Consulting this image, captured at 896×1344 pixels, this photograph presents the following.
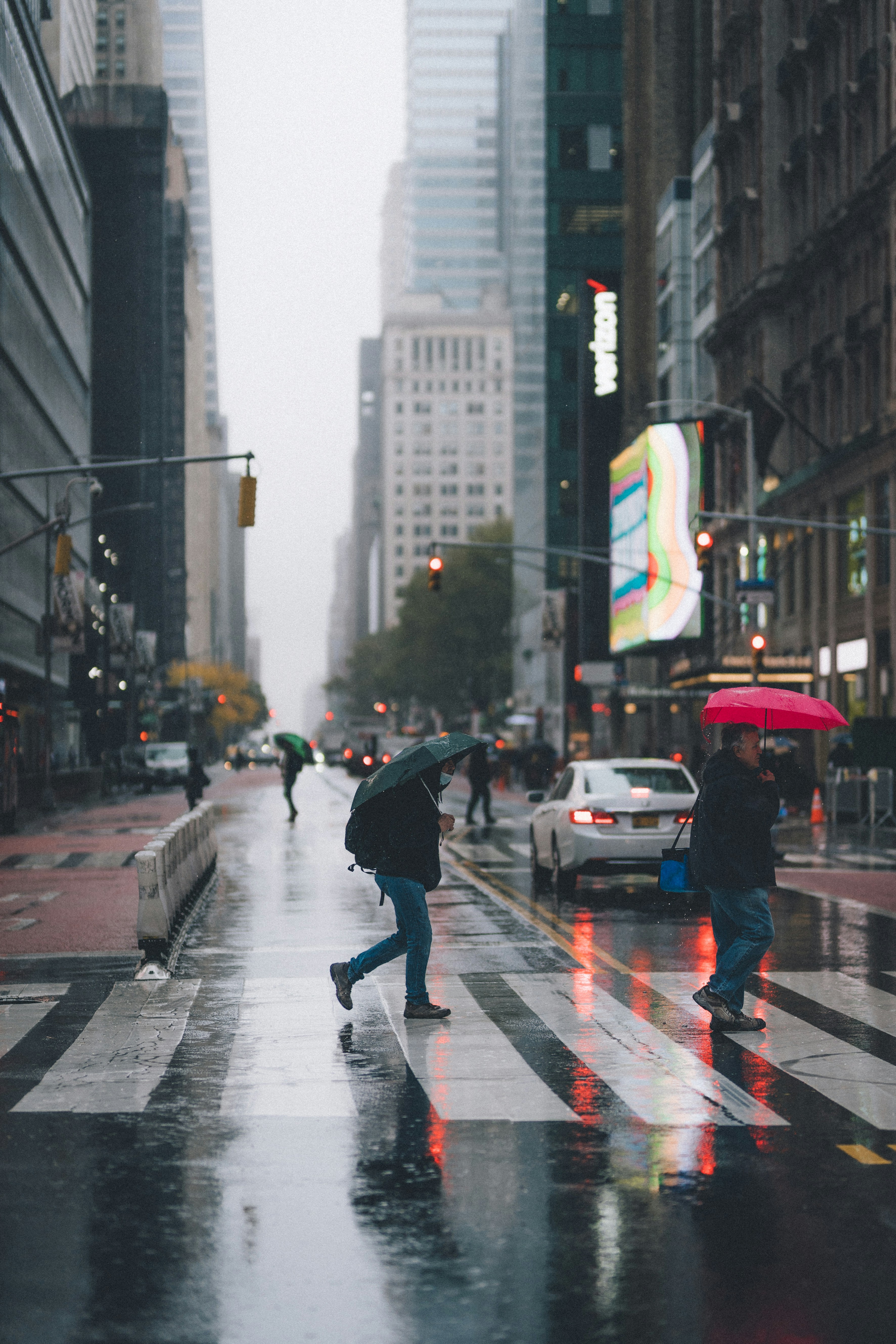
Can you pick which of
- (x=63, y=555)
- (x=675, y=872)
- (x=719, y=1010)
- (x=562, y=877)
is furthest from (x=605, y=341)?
(x=719, y=1010)

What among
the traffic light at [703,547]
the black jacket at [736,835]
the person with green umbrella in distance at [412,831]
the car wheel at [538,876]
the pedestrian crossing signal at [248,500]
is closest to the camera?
the black jacket at [736,835]

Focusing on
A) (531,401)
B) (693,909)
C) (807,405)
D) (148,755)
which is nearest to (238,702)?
(531,401)

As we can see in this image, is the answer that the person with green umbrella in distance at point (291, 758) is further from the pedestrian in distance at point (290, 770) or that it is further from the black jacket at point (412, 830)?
the black jacket at point (412, 830)

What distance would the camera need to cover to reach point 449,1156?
7.24 m

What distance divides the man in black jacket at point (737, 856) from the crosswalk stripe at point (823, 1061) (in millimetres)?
280

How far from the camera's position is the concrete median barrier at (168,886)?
42.4ft

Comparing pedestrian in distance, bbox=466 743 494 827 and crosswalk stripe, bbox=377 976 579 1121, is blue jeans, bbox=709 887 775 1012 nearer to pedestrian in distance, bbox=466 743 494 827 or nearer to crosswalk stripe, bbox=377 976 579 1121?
crosswalk stripe, bbox=377 976 579 1121

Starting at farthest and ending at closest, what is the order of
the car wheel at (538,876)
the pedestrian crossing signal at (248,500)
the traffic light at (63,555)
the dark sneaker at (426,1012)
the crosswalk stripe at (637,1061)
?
the traffic light at (63,555) < the pedestrian crossing signal at (248,500) < the car wheel at (538,876) < the dark sneaker at (426,1012) < the crosswalk stripe at (637,1061)

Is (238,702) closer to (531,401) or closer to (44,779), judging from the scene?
(531,401)

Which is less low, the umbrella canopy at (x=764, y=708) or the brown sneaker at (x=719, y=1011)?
the umbrella canopy at (x=764, y=708)

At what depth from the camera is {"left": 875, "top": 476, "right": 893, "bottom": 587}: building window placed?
44938 millimetres

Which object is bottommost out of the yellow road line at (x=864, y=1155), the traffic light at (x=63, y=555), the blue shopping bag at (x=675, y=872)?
the yellow road line at (x=864, y=1155)

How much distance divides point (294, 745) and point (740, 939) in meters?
27.5

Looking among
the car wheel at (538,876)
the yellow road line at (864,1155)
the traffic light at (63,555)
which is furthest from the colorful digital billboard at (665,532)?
the yellow road line at (864,1155)
